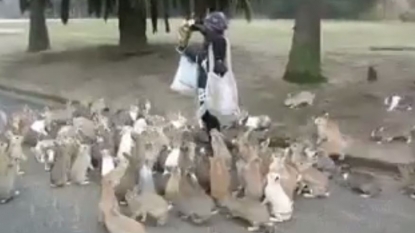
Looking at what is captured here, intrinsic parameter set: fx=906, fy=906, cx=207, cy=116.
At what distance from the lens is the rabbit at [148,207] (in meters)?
7.20

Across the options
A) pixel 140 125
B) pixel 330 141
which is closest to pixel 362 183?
pixel 330 141

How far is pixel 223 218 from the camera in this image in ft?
24.6

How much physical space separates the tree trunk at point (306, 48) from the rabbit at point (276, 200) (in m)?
7.38

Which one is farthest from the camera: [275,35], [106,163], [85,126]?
[275,35]

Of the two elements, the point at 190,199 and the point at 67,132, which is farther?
the point at 67,132

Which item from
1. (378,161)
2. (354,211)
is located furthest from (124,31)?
(354,211)

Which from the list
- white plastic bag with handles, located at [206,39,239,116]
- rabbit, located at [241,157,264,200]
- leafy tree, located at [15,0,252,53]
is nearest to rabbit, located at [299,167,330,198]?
rabbit, located at [241,157,264,200]

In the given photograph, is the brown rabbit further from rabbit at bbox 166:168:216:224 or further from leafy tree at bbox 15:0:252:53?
leafy tree at bbox 15:0:252:53

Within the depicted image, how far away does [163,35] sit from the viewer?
2548 cm

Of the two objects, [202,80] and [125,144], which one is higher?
[202,80]

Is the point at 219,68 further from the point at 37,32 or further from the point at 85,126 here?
the point at 37,32

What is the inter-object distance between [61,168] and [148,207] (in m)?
1.88

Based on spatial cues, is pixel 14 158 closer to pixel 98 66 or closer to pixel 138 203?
pixel 138 203

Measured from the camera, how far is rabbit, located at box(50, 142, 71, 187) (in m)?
8.77
